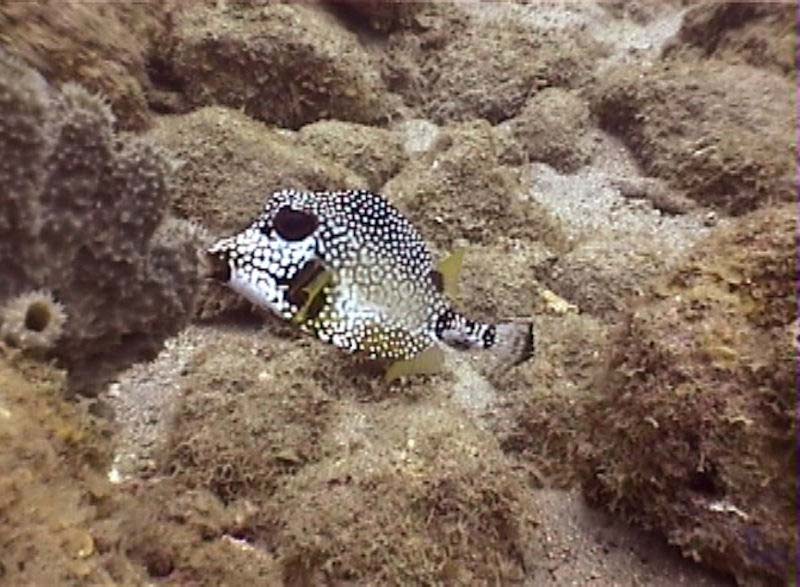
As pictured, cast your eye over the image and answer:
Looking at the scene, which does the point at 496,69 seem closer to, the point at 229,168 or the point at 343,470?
the point at 229,168

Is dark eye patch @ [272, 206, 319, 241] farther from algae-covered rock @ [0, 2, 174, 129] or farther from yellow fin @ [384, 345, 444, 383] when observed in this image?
algae-covered rock @ [0, 2, 174, 129]

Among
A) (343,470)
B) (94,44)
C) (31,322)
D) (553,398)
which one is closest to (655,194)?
(553,398)

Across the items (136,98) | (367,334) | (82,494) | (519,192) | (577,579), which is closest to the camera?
(82,494)

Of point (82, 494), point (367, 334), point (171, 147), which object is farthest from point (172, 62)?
point (82, 494)

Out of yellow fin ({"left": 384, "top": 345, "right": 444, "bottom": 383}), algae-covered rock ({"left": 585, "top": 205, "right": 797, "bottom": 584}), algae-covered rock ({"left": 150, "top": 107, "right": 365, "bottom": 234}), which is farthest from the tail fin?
algae-covered rock ({"left": 150, "top": 107, "right": 365, "bottom": 234})

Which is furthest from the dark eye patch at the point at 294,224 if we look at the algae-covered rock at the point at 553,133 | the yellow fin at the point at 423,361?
the algae-covered rock at the point at 553,133

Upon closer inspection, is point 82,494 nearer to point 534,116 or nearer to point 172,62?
point 172,62
